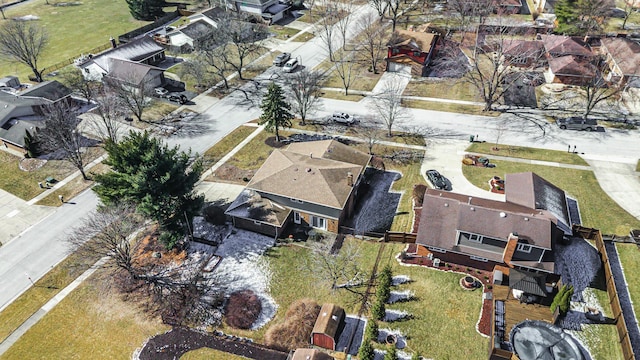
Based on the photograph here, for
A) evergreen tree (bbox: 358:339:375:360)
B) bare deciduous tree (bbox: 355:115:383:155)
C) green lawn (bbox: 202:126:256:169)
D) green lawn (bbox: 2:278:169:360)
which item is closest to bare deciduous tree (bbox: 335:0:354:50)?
bare deciduous tree (bbox: 355:115:383:155)

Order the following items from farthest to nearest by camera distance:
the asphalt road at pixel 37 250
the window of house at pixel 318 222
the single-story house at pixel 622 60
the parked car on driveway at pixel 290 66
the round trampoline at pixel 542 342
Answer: the parked car on driveway at pixel 290 66 < the single-story house at pixel 622 60 < the window of house at pixel 318 222 < the asphalt road at pixel 37 250 < the round trampoline at pixel 542 342

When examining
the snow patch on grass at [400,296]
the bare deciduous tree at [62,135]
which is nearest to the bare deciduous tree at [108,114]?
the bare deciduous tree at [62,135]

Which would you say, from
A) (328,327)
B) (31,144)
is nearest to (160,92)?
(31,144)

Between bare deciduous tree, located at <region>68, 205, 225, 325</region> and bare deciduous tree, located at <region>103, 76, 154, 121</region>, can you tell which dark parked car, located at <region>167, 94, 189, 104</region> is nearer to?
bare deciduous tree, located at <region>103, 76, 154, 121</region>

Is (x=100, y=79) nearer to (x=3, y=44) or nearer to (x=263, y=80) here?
(x=3, y=44)

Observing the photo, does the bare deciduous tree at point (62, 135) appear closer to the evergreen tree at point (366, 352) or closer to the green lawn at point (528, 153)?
the evergreen tree at point (366, 352)

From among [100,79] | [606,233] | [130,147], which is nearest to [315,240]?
[130,147]

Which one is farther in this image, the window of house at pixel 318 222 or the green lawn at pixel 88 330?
the window of house at pixel 318 222

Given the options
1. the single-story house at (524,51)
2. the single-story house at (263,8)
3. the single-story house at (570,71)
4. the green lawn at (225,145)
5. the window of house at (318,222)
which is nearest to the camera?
the window of house at (318,222)
